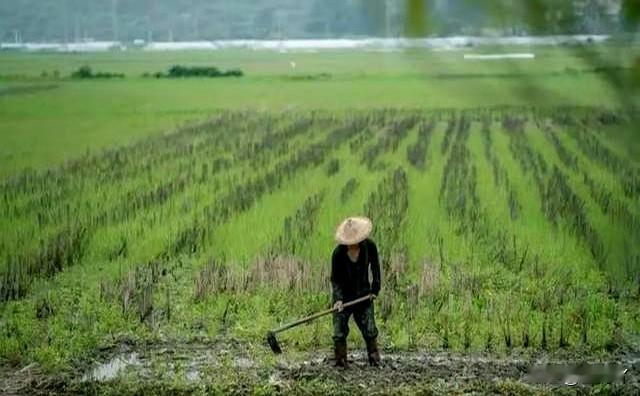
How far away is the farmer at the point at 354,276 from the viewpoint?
4059mm

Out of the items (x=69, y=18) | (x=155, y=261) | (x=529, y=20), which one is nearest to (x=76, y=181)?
(x=155, y=261)

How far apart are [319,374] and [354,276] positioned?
43 cm

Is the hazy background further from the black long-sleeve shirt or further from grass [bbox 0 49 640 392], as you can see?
the black long-sleeve shirt

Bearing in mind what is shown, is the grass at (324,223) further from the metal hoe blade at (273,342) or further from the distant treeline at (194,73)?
the distant treeline at (194,73)

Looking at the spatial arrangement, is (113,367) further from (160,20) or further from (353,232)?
(160,20)

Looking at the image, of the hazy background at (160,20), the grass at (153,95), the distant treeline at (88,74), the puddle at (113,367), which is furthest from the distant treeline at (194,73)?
the puddle at (113,367)

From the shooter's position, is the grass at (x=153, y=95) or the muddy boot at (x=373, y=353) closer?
the muddy boot at (x=373, y=353)

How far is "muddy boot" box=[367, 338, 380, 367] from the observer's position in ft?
13.8

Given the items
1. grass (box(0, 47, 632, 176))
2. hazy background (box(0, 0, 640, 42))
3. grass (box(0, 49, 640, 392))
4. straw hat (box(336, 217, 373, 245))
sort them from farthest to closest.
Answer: hazy background (box(0, 0, 640, 42))
grass (box(0, 47, 632, 176))
grass (box(0, 49, 640, 392))
straw hat (box(336, 217, 373, 245))

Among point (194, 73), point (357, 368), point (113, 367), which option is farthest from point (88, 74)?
point (357, 368)

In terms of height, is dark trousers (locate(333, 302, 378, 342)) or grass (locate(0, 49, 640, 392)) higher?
dark trousers (locate(333, 302, 378, 342))

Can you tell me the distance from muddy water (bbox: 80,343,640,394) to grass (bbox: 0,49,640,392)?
0.15 m

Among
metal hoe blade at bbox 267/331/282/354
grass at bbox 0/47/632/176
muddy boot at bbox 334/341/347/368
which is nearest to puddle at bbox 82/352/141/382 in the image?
metal hoe blade at bbox 267/331/282/354

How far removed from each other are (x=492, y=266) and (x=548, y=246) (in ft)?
1.94
